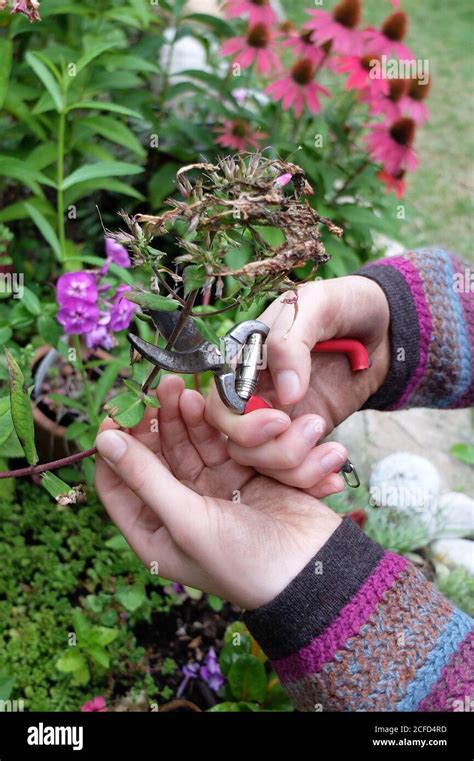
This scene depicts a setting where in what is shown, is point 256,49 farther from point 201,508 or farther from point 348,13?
point 201,508

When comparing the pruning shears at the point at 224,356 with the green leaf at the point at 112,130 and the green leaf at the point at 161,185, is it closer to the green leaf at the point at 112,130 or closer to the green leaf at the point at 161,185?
the green leaf at the point at 112,130

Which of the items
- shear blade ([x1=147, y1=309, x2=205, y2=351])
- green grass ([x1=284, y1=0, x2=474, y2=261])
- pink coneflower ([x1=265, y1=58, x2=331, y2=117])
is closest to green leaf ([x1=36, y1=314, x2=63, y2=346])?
shear blade ([x1=147, y1=309, x2=205, y2=351])

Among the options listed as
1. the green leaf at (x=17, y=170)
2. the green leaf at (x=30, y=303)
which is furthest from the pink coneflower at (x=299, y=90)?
the green leaf at (x=30, y=303)

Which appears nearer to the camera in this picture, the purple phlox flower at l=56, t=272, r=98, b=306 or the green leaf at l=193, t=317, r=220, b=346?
the green leaf at l=193, t=317, r=220, b=346

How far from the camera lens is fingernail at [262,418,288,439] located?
36.5 inches

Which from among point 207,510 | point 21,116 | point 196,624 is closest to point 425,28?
point 21,116

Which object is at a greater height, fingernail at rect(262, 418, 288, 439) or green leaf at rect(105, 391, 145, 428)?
green leaf at rect(105, 391, 145, 428)

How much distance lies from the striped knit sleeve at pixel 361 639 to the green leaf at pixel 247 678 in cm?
35

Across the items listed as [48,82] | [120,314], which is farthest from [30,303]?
[48,82]

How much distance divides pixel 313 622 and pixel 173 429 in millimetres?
305

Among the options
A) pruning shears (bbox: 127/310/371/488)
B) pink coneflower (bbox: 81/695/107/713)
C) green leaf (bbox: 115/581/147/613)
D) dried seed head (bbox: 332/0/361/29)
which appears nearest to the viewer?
pruning shears (bbox: 127/310/371/488)

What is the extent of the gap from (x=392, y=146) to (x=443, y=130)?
2375 mm

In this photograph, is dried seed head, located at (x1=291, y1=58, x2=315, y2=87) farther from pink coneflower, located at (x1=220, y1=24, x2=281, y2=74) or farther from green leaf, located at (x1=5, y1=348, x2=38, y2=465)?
green leaf, located at (x1=5, y1=348, x2=38, y2=465)

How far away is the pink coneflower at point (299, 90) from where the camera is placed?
74.4 inches
